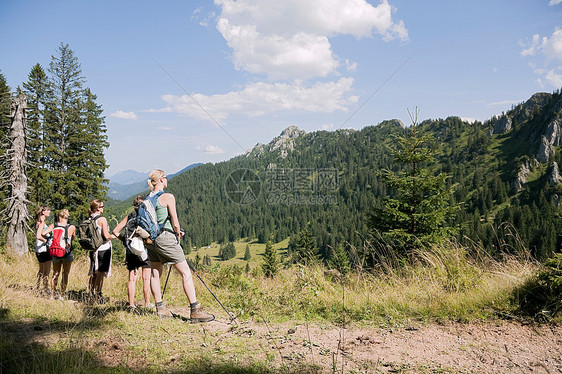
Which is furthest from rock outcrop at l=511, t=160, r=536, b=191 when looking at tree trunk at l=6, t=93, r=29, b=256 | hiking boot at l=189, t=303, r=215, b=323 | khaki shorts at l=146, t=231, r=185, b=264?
tree trunk at l=6, t=93, r=29, b=256

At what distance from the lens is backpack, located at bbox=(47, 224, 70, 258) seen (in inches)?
219

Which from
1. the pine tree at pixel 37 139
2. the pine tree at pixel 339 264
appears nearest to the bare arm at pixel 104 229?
the pine tree at pixel 339 264

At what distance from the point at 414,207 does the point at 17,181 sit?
15.7m

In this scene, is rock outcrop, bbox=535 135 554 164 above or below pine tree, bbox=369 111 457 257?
above

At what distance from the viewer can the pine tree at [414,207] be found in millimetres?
9938

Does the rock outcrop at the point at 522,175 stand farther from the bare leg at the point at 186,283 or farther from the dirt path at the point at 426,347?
the bare leg at the point at 186,283

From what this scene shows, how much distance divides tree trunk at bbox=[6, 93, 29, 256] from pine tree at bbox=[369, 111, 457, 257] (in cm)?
1432

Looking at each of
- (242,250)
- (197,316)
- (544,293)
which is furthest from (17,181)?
(242,250)

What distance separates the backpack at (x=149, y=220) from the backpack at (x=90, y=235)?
1.62 meters

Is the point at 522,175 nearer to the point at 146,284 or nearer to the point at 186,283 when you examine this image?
the point at 186,283

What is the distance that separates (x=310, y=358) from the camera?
10.2ft

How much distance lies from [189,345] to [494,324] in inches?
149

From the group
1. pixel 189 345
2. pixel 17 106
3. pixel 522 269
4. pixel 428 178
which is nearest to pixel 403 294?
pixel 522 269

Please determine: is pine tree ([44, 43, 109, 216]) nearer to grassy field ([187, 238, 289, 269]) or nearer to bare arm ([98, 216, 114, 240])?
bare arm ([98, 216, 114, 240])
